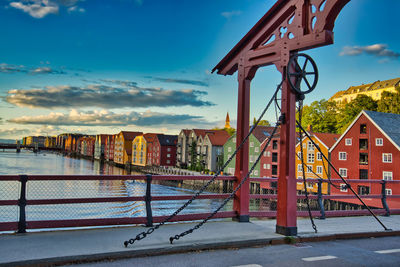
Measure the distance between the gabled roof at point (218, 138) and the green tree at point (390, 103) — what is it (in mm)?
38245

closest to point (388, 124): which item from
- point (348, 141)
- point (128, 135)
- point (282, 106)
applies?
point (348, 141)

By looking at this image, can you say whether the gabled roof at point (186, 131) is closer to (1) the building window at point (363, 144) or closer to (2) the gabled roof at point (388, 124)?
(1) the building window at point (363, 144)

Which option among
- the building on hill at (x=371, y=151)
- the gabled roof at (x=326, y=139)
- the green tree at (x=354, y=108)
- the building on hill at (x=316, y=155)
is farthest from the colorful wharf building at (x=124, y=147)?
the building on hill at (x=371, y=151)

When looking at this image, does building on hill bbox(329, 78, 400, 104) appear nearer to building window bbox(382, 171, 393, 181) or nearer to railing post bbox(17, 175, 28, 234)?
building window bbox(382, 171, 393, 181)

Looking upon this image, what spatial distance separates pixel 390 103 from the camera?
74.7 metres

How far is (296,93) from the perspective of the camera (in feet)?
27.3

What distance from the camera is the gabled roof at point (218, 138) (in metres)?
94.6

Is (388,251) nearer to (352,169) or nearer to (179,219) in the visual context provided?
(179,219)

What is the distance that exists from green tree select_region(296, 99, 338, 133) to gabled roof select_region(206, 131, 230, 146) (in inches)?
832

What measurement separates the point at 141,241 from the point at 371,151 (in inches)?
1954

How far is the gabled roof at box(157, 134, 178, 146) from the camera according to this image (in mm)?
116688

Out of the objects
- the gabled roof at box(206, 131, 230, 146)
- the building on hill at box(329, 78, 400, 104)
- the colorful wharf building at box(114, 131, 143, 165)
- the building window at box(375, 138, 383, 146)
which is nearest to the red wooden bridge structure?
the building window at box(375, 138, 383, 146)

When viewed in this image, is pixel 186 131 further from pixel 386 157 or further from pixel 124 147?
pixel 386 157

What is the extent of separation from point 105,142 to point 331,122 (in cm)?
12903
